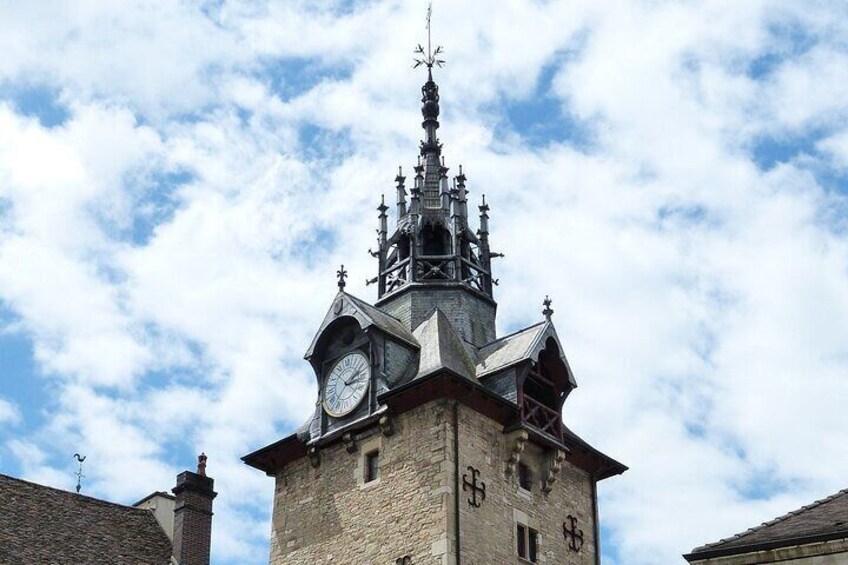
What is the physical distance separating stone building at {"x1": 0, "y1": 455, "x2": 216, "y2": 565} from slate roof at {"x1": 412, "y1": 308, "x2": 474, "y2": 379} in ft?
19.4

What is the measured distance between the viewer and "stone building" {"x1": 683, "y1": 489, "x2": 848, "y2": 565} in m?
21.2

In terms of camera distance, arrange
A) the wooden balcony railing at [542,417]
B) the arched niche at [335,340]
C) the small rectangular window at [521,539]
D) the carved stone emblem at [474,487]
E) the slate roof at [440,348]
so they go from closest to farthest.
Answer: the carved stone emblem at [474,487]
the small rectangular window at [521,539]
the slate roof at [440,348]
the wooden balcony railing at [542,417]
the arched niche at [335,340]

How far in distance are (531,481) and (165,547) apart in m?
8.82

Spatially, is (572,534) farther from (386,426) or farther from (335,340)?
(335,340)

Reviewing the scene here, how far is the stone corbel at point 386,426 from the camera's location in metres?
34.7

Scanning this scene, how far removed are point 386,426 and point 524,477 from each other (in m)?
3.64

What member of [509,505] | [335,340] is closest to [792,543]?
→ [509,505]

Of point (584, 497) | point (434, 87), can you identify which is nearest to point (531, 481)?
point (584, 497)

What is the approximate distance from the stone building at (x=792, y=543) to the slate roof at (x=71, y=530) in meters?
15.2

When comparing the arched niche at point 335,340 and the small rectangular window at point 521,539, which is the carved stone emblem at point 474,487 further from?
the arched niche at point 335,340

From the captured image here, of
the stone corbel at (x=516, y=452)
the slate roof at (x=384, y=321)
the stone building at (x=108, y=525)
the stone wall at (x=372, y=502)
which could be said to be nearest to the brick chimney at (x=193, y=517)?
the stone building at (x=108, y=525)

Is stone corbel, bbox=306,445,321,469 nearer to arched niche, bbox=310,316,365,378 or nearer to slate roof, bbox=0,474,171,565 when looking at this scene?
arched niche, bbox=310,316,365,378

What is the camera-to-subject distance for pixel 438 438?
1324 inches

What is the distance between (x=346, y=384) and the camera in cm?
3616
